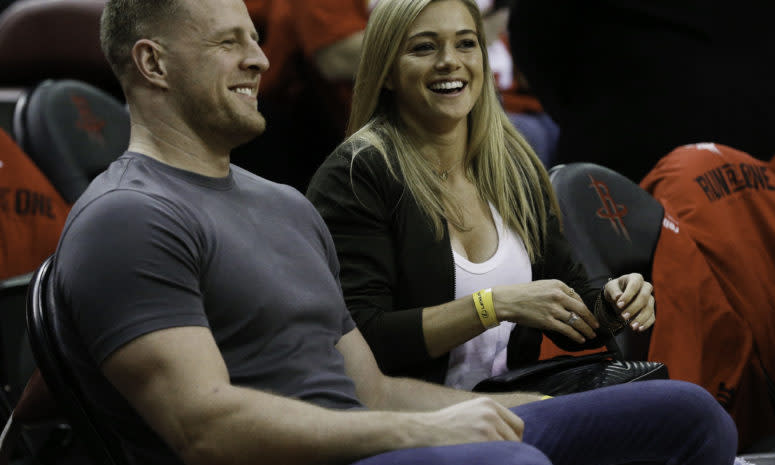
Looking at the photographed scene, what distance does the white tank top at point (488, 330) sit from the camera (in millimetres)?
2146

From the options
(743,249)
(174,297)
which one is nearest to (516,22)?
(743,249)

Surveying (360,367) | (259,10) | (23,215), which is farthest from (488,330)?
(259,10)

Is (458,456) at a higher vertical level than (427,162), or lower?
lower

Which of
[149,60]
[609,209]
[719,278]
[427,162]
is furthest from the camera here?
[719,278]

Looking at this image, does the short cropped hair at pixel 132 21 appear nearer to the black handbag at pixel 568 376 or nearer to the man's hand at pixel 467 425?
the man's hand at pixel 467 425

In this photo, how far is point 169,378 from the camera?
1336mm

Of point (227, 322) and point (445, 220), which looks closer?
point (227, 322)

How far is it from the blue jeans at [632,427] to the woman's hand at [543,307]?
25 centimetres

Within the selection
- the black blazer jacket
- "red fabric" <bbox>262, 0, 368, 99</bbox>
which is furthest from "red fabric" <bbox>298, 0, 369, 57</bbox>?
the black blazer jacket

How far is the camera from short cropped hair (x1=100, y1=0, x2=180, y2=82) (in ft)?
5.33

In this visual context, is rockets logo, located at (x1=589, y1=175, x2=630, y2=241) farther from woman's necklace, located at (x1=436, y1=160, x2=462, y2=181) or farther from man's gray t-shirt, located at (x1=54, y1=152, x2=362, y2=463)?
man's gray t-shirt, located at (x1=54, y1=152, x2=362, y2=463)

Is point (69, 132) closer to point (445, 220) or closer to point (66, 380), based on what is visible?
point (445, 220)

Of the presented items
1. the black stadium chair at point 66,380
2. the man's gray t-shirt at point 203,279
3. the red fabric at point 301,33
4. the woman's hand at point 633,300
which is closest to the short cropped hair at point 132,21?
the man's gray t-shirt at point 203,279

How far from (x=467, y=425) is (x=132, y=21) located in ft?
2.59
